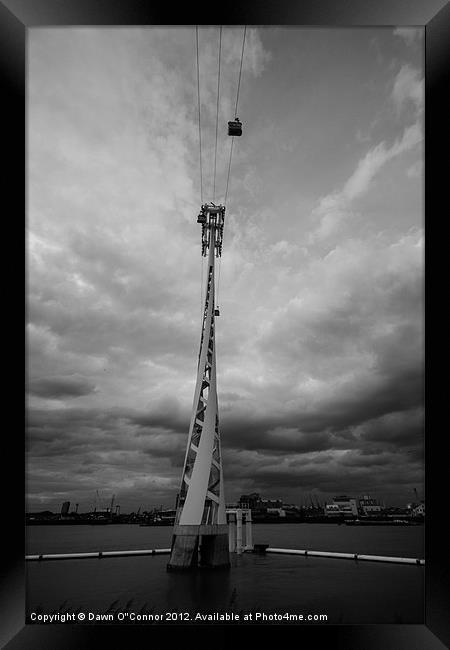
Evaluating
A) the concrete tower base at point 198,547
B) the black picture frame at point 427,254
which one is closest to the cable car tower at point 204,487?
the concrete tower base at point 198,547

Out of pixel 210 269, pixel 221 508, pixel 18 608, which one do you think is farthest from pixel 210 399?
pixel 18 608

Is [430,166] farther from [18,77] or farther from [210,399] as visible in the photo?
[210,399]

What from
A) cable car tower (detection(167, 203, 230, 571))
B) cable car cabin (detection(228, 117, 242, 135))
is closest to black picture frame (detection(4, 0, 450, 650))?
cable car cabin (detection(228, 117, 242, 135))

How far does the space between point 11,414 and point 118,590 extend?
2954cm

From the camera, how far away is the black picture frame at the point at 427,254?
5.27 meters

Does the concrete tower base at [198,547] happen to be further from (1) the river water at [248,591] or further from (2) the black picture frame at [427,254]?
(2) the black picture frame at [427,254]

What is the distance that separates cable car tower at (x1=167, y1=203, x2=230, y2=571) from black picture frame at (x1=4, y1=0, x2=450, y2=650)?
20.3 metres

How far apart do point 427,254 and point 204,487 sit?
21.6 metres

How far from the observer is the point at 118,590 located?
102ft

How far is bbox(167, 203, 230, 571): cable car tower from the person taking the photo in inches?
990

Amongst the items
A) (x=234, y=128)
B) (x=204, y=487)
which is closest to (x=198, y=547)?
(x=204, y=487)

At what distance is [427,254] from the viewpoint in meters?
5.59

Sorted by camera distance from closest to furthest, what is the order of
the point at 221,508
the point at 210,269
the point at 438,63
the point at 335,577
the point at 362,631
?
the point at 362,631 → the point at 438,63 → the point at 221,508 → the point at 210,269 → the point at 335,577

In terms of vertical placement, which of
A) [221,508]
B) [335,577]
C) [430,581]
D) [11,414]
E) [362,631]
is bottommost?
[335,577]
